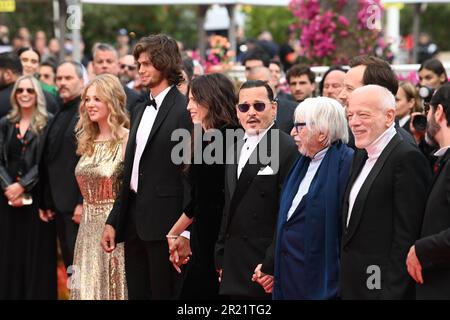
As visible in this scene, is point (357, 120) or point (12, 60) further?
point (12, 60)

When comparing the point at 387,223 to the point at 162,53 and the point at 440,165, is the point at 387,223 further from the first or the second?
the point at 162,53

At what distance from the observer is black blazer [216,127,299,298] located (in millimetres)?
7336

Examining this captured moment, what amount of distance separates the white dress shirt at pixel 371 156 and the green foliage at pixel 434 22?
3775cm

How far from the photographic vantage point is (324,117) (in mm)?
6871

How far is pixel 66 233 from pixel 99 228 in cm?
136

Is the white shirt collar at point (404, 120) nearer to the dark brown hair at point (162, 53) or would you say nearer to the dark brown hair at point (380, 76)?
the dark brown hair at point (380, 76)

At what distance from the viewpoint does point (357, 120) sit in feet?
21.1

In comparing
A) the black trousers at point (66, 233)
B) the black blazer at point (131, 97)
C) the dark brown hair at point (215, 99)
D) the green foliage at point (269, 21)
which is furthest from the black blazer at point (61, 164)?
the green foliage at point (269, 21)

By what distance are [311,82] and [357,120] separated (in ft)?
14.3

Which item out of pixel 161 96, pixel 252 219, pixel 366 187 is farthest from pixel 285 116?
pixel 366 187

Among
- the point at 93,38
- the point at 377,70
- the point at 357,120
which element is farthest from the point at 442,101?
the point at 93,38

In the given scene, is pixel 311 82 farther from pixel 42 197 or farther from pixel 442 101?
pixel 442 101

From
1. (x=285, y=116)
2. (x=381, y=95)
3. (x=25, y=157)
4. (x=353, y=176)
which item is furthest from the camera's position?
(x=25, y=157)
